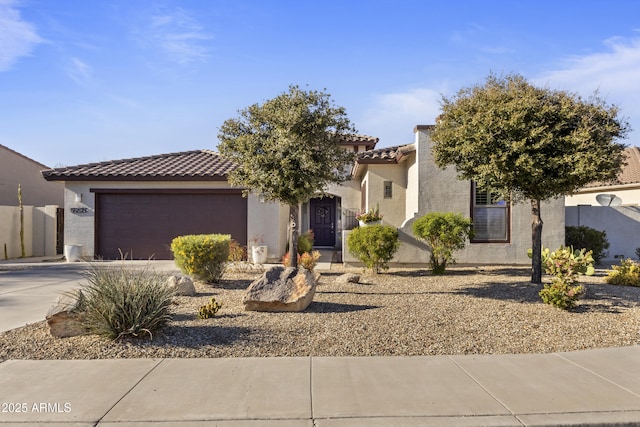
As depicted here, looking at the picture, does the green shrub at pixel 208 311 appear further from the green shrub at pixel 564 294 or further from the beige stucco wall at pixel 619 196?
the beige stucco wall at pixel 619 196

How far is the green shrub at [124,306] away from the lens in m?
6.43

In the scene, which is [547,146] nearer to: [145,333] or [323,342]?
[323,342]

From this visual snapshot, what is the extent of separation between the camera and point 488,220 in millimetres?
14117

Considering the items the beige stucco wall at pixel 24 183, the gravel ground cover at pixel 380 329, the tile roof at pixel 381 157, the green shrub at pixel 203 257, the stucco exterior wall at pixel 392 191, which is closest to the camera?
the gravel ground cover at pixel 380 329

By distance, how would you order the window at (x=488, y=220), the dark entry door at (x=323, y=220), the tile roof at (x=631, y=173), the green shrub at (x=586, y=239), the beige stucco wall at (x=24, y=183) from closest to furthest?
the window at (x=488, y=220), the green shrub at (x=586, y=239), the tile roof at (x=631, y=173), the dark entry door at (x=323, y=220), the beige stucco wall at (x=24, y=183)

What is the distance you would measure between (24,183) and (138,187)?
A: 11.3m

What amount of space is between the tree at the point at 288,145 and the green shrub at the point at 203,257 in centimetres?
199

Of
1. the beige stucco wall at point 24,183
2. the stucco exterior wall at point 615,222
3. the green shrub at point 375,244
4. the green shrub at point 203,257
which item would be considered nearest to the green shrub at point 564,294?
the green shrub at point 375,244

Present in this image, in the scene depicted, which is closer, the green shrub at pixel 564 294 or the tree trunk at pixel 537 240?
the green shrub at pixel 564 294

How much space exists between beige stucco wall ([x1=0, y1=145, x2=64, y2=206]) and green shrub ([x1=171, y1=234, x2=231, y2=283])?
1663 cm

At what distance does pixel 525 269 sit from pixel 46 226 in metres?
17.8

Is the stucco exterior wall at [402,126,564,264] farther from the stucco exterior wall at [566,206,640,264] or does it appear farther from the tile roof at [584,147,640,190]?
the tile roof at [584,147,640,190]

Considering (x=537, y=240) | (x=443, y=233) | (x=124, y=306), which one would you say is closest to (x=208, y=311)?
(x=124, y=306)

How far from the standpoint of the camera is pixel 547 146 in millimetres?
9094
